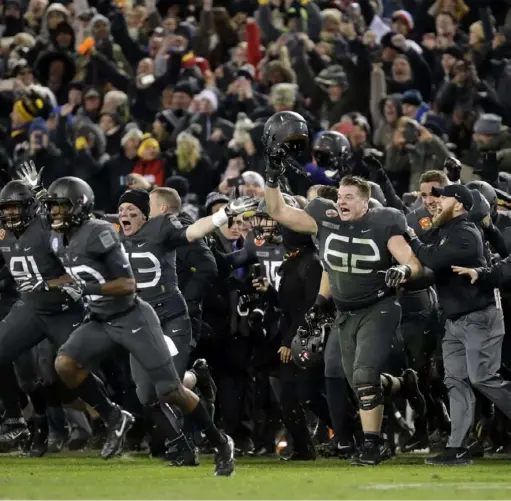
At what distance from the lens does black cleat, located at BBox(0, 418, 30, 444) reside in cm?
1272

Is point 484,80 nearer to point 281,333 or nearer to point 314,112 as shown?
point 314,112

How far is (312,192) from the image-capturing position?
12.4 metres

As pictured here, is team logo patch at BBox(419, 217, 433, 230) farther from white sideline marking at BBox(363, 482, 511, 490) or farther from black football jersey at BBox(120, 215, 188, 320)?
white sideline marking at BBox(363, 482, 511, 490)

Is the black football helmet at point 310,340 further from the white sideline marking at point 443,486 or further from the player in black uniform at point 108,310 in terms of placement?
the white sideline marking at point 443,486

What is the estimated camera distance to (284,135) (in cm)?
1057

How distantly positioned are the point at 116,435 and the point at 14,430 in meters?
2.15

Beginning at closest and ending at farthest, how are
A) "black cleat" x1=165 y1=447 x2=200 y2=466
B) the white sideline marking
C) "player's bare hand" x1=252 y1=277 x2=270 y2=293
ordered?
1. the white sideline marking
2. "black cleat" x1=165 y1=447 x2=200 y2=466
3. "player's bare hand" x1=252 y1=277 x2=270 y2=293

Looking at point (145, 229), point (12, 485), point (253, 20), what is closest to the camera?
point (12, 485)

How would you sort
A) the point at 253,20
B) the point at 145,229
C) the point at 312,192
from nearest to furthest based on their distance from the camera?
the point at 145,229 → the point at 312,192 → the point at 253,20

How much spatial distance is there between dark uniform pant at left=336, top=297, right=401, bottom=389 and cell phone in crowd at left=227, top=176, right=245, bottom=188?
10.0ft

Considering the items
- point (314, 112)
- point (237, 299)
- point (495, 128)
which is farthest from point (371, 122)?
point (237, 299)

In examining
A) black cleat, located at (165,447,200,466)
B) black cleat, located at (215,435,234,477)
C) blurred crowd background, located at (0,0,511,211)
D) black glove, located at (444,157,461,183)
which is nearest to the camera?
black cleat, located at (215,435,234,477)

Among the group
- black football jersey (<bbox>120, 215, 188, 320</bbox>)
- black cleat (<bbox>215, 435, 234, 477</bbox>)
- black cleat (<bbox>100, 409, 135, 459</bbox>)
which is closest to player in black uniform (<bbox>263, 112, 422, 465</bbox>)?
black football jersey (<bbox>120, 215, 188, 320</bbox>)

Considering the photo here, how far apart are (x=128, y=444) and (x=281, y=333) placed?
1595 mm
